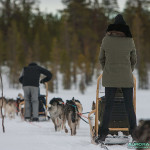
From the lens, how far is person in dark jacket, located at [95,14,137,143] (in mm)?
4664

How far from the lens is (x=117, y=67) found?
467 cm

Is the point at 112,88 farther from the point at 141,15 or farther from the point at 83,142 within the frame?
the point at 141,15

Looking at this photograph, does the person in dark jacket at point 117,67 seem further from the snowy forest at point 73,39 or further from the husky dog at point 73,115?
the snowy forest at point 73,39

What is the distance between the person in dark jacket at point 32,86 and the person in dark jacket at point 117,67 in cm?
482

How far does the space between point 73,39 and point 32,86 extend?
34299 millimetres

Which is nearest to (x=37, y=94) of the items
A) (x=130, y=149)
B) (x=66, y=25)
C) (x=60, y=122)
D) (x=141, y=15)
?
(x=60, y=122)

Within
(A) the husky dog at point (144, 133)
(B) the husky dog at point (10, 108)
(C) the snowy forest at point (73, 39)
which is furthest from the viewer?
(C) the snowy forest at point (73, 39)

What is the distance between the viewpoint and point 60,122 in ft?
25.5

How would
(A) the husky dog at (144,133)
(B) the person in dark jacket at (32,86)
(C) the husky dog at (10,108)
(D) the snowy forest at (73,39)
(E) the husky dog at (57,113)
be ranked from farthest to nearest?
(D) the snowy forest at (73,39) < (C) the husky dog at (10,108) < (B) the person in dark jacket at (32,86) < (E) the husky dog at (57,113) < (A) the husky dog at (144,133)

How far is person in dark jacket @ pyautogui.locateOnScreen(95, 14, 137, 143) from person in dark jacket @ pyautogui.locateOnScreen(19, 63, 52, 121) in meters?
4.82

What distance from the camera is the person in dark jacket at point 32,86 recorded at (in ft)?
31.2

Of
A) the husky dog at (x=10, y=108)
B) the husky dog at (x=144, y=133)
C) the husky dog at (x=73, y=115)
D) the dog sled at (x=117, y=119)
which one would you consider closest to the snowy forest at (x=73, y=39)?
the husky dog at (x=10, y=108)

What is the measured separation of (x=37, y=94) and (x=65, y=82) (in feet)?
105

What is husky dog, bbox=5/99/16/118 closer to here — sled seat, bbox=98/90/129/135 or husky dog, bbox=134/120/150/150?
sled seat, bbox=98/90/129/135
